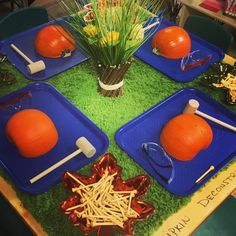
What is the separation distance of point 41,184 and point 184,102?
2.16ft

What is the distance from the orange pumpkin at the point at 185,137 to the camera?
3.24 ft

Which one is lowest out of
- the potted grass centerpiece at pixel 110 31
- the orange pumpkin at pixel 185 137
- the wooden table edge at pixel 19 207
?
the wooden table edge at pixel 19 207

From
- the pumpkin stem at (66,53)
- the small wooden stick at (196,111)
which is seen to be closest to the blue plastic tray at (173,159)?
the small wooden stick at (196,111)

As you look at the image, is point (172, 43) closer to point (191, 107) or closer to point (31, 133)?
point (191, 107)

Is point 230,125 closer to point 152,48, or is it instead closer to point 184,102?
point 184,102

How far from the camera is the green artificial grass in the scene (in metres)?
0.87

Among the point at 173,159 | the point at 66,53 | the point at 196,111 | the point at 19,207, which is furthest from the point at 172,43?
the point at 19,207

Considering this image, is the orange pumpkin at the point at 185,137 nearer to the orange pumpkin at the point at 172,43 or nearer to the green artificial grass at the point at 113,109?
Result: the green artificial grass at the point at 113,109

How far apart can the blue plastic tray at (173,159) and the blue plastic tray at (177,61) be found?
0.10 meters

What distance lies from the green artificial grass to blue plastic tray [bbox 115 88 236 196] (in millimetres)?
30

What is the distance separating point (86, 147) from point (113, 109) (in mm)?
260

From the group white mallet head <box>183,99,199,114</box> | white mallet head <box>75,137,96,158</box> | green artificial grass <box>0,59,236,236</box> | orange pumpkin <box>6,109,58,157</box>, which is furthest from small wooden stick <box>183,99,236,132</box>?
orange pumpkin <box>6,109,58,157</box>

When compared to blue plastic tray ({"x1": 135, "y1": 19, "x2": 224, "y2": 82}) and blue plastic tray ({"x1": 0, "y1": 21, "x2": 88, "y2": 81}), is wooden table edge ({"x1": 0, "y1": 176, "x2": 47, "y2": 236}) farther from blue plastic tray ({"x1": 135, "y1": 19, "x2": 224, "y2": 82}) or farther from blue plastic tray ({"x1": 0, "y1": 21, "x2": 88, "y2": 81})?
blue plastic tray ({"x1": 135, "y1": 19, "x2": 224, "y2": 82})

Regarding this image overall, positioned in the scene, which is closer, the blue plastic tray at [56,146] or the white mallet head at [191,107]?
the blue plastic tray at [56,146]
